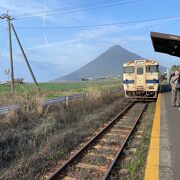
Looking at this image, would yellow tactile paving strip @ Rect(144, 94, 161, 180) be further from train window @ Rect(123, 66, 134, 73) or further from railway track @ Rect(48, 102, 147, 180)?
train window @ Rect(123, 66, 134, 73)

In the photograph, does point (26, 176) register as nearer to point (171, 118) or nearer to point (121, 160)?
point (121, 160)

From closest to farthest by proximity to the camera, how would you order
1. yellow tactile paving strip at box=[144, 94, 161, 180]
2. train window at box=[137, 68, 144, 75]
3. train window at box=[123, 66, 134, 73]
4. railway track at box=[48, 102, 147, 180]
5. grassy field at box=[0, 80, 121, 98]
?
1. yellow tactile paving strip at box=[144, 94, 161, 180]
2. railway track at box=[48, 102, 147, 180]
3. grassy field at box=[0, 80, 121, 98]
4. train window at box=[137, 68, 144, 75]
5. train window at box=[123, 66, 134, 73]

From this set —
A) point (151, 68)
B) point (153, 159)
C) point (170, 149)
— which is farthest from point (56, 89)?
point (153, 159)

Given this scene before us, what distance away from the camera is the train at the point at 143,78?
2234cm

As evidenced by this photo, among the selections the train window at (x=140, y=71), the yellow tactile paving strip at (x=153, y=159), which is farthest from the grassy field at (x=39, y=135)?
the train window at (x=140, y=71)

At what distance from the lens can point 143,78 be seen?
22.5 m

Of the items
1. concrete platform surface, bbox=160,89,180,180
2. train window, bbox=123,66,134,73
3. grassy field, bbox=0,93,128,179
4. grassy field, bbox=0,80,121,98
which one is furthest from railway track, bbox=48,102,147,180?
train window, bbox=123,66,134,73

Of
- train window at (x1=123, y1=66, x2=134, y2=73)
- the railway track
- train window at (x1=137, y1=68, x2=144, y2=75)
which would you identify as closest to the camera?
the railway track

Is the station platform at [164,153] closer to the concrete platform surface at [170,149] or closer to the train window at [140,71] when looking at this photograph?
the concrete platform surface at [170,149]

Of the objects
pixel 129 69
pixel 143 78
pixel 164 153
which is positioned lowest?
pixel 164 153

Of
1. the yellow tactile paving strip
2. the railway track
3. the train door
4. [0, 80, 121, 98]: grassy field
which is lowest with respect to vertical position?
the railway track

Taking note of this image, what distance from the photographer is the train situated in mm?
22344

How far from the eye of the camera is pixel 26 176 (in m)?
6.27

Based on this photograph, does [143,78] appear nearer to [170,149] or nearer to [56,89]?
[170,149]
